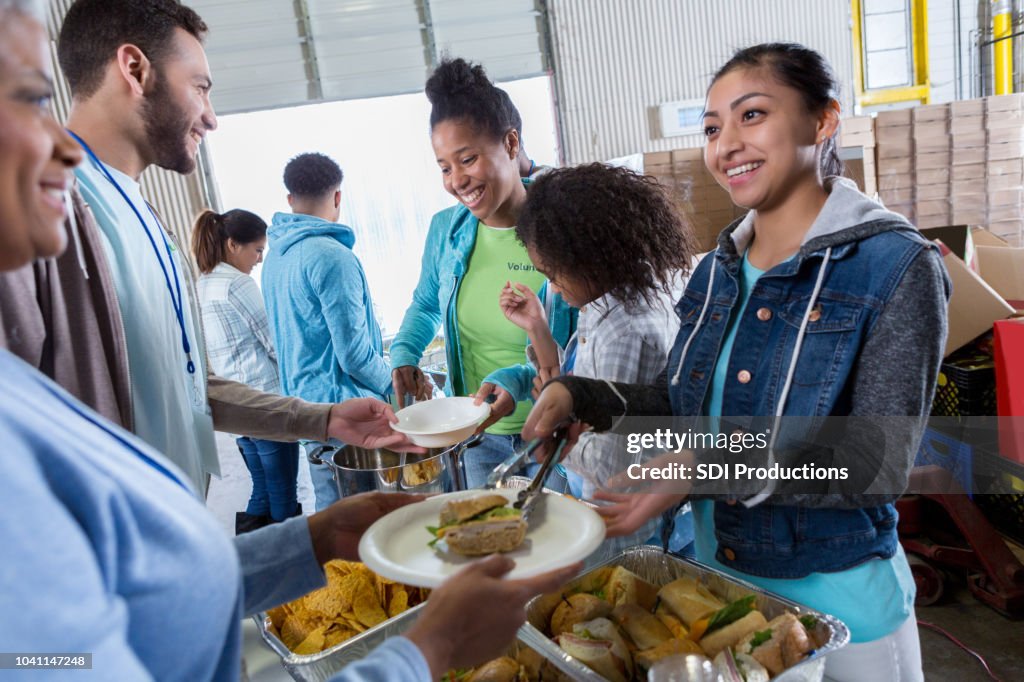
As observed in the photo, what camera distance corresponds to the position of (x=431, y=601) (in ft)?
2.50

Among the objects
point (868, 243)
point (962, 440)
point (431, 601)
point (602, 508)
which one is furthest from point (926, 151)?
point (431, 601)

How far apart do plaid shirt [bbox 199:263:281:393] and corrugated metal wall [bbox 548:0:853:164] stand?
172 inches

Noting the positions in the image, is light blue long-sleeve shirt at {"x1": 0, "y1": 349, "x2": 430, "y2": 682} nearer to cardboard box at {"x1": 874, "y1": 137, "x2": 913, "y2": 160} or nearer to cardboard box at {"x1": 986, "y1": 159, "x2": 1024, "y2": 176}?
cardboard box at {"x1": 874, "y1": 137, "x2": 913, "y2": 160}

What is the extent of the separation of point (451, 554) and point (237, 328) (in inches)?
120

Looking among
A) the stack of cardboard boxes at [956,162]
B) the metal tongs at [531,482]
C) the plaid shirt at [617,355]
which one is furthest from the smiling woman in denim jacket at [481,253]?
the stack of cardboard boxes at [956,162]

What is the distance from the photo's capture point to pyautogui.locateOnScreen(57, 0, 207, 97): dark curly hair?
1.47 metres

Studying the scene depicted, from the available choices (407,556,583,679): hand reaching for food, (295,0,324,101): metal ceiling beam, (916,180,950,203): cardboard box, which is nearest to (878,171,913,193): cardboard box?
(916,180,950,203): cardboard box

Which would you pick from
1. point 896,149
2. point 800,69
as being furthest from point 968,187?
point 800,69

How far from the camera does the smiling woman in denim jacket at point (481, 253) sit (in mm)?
2127

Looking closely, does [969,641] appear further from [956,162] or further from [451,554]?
[956,162]

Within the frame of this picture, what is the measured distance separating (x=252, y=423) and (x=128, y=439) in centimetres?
113

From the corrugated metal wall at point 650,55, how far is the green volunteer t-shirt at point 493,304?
5.12 m

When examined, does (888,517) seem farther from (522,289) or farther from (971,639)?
(971,639)

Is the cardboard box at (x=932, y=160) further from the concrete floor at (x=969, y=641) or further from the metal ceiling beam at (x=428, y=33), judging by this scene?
the metal ceiling beam at (x=428, y=33)
